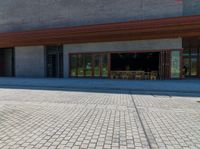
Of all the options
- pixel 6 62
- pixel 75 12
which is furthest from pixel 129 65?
pixel 6 62

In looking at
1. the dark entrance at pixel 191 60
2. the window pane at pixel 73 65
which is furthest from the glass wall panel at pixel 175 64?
the window pane at pixel 73 65

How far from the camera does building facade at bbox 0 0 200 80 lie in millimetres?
15783

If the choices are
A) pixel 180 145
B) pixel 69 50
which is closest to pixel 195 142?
pixel 180 145

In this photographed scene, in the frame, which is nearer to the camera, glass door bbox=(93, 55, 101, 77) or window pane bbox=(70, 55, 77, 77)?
glass door bbox=(93, 55, 101, 77)

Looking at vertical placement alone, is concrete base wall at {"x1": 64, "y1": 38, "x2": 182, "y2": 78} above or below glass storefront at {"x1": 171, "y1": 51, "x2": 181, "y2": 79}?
above

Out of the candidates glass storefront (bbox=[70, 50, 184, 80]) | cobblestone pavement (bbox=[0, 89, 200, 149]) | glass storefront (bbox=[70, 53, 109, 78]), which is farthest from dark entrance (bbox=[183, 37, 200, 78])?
cobblestone pavement (bbox=[0, 89, 200, 149])

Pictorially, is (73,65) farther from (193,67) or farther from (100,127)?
(100,127)

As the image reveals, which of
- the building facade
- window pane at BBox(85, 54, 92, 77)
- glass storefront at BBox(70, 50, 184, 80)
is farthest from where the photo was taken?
window pane at BBox(85, 54, 92, 77)

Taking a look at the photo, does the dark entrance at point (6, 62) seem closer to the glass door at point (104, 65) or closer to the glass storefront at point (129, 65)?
the glass storefront at point (129, 65)

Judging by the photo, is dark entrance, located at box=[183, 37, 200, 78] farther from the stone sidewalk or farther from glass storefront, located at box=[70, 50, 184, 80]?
the stone sidewalk

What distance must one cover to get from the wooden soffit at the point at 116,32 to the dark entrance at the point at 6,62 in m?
4.51

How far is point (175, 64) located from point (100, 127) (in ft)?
48.0

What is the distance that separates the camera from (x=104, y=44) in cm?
1880

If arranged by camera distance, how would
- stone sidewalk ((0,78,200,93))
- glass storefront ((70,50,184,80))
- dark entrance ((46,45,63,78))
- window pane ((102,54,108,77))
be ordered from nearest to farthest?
stone sidewalk ((0,78,200,93))
glass storefront ((70,50,184,80))
window pane ((102,54,108,77))
dark entrance ((46,45,63,78))
